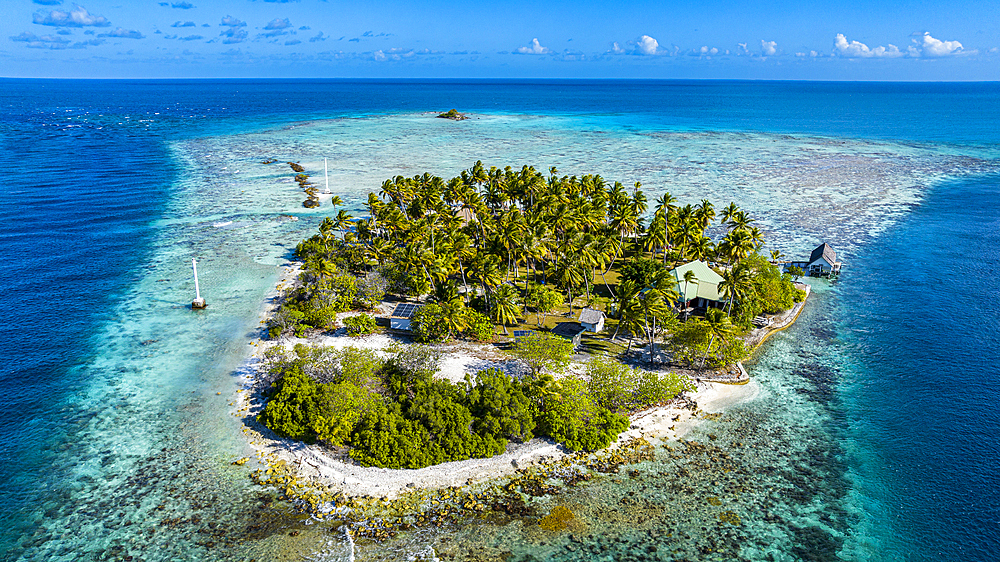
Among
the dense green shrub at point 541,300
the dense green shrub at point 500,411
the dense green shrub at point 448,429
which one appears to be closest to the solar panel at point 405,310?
the dense green shrub at point 541,300

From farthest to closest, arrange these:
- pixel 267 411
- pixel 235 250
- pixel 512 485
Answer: pixel 235 250 < pixel 267 411 < pixel 512 485

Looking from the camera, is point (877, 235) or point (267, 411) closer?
point (267, 411)

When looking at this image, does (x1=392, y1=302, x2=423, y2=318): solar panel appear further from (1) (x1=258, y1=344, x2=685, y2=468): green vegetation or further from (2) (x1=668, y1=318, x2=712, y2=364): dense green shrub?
(2) (x1=668, y1=318, x2=712, y2=364): dense green shrub

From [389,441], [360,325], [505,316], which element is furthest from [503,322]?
[389,441]

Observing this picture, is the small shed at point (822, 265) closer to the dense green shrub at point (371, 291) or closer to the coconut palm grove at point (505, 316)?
the coconut palm grove at point (505, 316)

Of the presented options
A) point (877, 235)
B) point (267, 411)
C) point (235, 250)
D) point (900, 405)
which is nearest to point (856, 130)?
point (877, 235)

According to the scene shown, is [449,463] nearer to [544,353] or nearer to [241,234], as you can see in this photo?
[544,353]

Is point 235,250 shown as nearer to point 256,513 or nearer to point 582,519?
point 256,513
